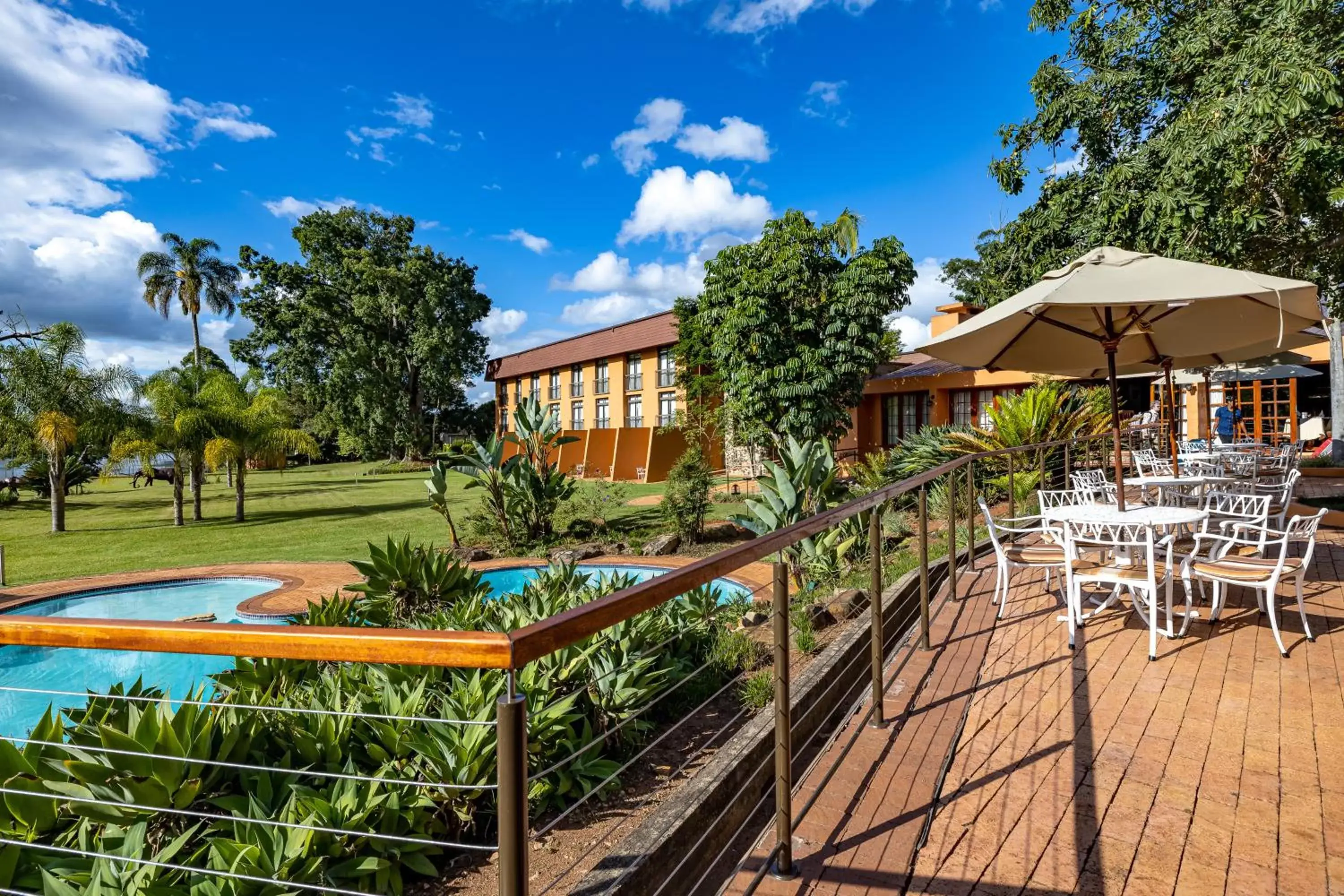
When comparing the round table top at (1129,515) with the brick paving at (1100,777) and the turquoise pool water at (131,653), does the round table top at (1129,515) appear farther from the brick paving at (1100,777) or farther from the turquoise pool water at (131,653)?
the turquoise pool water at (131,653)

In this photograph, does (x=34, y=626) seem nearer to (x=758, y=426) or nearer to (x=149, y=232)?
(x=758, y=426)

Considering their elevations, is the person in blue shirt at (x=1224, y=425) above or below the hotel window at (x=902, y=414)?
A: below

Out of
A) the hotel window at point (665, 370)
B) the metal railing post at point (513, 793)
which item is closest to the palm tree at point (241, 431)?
the hotel window at point (665, 370)

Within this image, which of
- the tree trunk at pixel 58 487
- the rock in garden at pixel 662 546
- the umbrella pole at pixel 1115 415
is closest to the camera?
the umbrella pole at pixel 1115 415

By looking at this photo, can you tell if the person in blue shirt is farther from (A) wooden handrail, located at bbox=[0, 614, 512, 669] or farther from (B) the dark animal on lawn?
(B) the dark animal on lawn

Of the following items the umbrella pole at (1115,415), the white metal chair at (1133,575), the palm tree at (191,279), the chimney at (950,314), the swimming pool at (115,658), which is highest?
the palm tree at (191,279)

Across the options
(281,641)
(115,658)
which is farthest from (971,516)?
(115,658)

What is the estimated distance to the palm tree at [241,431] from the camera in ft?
60.0

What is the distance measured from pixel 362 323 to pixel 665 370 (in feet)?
60.1

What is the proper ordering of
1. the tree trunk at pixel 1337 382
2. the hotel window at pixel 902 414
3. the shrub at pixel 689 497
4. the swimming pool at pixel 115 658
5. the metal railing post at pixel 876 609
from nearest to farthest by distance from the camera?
1. the metal railing post at pixel 876 609
2. the swimming pool at pixel 115 658
3. the shrub at pixel 689 497
4. the tree trunk at pixel 1337 382
5. the hotel window at pixel 902 414

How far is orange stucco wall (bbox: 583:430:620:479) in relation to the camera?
3073 centimetres

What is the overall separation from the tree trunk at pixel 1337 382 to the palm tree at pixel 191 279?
49.9m

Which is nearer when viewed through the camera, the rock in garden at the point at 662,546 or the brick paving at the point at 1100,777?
the brick paving at the point at 1100,777

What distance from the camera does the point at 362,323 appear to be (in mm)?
37375
